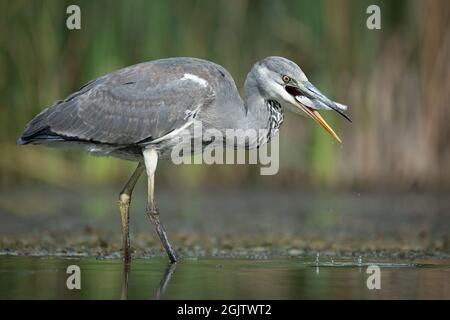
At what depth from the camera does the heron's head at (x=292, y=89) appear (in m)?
8.00

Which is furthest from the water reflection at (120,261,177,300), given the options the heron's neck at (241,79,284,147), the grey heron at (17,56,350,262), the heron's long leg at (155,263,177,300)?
the heron's neck at (241,79,284,147)

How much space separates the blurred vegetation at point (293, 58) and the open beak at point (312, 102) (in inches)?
190

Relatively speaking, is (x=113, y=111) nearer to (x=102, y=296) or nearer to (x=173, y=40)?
(x=102, y=296)

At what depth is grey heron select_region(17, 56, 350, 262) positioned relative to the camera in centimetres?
812

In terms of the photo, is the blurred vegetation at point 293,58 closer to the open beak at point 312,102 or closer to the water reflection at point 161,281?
the open beak at point 312,102

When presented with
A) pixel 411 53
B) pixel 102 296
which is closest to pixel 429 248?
pixel 102 296

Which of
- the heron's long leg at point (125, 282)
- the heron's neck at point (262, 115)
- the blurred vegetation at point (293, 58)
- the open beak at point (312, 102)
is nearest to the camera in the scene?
the heron's long leg at point (125, 282)

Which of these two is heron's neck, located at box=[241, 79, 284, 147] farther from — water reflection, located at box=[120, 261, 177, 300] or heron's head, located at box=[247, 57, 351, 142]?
water reflection, located at box=[120, 261, 177, 300]

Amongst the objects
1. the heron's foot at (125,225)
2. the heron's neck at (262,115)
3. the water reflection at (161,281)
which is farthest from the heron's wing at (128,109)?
the water reflection at (161,281)

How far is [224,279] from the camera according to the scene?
6.57m

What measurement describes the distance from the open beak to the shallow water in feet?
3.67

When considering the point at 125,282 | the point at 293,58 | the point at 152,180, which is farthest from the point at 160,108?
the point at 293,58

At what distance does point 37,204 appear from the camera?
1220cm

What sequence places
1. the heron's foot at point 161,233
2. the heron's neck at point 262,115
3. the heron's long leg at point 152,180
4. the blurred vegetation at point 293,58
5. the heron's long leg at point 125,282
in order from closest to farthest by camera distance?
the heron's long leg at point 125,282
the heron's foot at point 161,233
the heron's long leg at point 152,180
the heron's neck at point 262,115
the blurred vegetation at point 293,58
